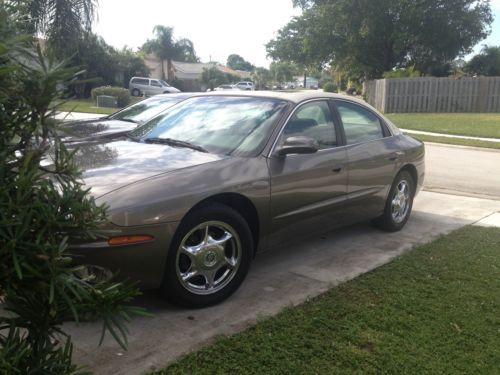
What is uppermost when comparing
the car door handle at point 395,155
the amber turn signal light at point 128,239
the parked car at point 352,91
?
the parked car at point 352,91

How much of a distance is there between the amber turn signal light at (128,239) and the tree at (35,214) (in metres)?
1.34

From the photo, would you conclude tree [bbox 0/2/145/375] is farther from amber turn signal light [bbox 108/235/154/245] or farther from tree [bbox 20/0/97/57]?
tree [bbox 20/0/97/57]

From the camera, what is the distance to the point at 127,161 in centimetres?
398

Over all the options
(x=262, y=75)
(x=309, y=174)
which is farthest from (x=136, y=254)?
(x=262, y=75)

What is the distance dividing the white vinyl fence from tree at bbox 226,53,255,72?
116804mm

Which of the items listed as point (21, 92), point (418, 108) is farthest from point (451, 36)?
point (21, 92)

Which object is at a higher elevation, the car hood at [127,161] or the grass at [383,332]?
the car hood at [127,161]

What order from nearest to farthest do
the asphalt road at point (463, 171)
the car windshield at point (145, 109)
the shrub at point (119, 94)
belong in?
the car windshield at point (145, 109) < the asphalt road at point (463, 171) < the shrub at point (119, 94)

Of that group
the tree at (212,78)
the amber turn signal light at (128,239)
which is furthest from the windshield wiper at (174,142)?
the tree at (212,78)

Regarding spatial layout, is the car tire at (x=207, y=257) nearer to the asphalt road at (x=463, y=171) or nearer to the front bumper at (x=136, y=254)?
the front bumper at (x=136, y=254)

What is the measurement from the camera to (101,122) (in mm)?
8055

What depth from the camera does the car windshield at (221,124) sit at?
14.4 ft

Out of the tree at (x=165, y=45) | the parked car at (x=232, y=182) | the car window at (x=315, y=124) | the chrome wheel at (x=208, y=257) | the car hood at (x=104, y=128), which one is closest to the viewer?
the parked car at (x=232, y=182)

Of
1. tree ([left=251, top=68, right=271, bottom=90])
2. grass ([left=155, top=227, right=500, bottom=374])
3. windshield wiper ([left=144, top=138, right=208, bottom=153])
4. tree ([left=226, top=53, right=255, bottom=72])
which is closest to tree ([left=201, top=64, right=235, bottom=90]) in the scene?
tree ([left=251, top=68, right=271, bottom=90])
